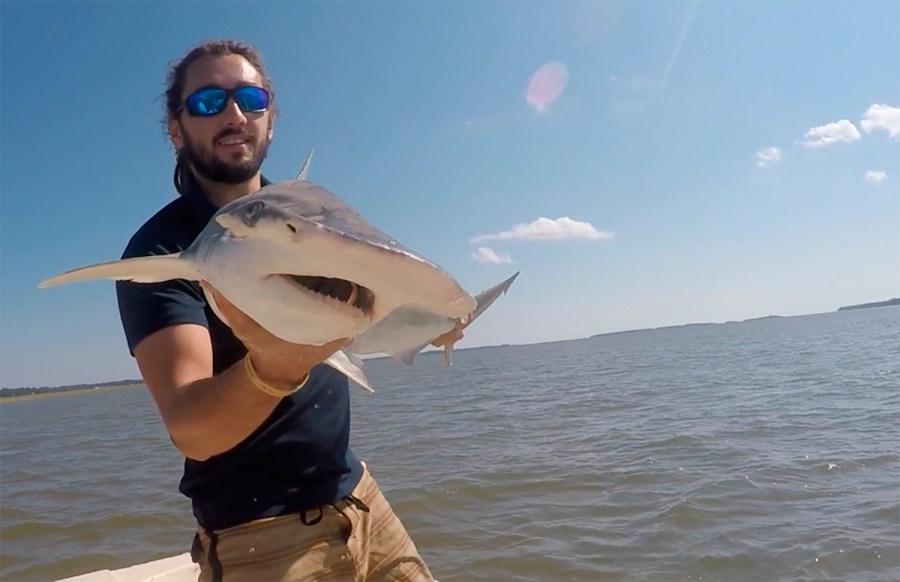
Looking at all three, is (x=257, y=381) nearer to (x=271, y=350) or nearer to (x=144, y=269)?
(x=271, y=350)

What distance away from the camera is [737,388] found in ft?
53.1

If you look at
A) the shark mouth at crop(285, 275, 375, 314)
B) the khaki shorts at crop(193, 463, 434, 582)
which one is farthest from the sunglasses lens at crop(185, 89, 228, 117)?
the khaki shorts at crop(193, 463, 434, 582)

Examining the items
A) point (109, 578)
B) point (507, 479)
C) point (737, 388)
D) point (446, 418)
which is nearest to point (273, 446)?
point (109, 578)

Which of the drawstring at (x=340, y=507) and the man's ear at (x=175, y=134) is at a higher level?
the man's ear at (x=175, y=134)

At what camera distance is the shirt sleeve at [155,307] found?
1813 mm

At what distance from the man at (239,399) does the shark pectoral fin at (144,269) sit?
6.4 inches

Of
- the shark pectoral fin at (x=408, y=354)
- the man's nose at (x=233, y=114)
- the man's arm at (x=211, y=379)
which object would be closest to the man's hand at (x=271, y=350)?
the man's arm at (x=211, y=379)

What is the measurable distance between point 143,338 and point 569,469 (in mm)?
8108

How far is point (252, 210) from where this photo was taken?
120 centimetres

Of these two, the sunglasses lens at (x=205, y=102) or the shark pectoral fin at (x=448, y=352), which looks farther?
the sunglasses lens at (x=205, y=102)

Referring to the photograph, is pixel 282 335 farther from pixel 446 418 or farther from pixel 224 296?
pixel 446 418

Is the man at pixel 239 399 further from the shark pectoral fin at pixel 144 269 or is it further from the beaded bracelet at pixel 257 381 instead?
the shark pectoral fin at pixel 144 269

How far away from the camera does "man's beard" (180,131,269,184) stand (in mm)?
2418

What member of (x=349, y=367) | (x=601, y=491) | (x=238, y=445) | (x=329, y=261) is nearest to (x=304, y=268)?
(x=329, y=261)
